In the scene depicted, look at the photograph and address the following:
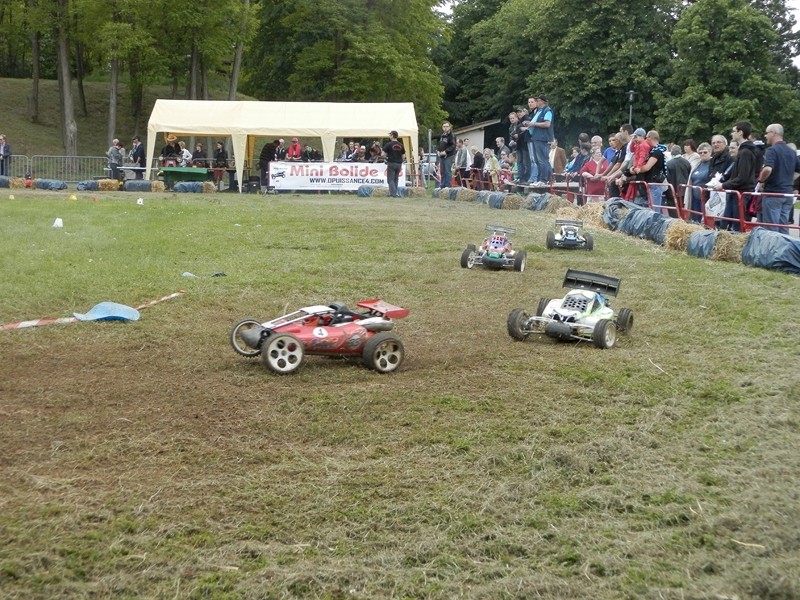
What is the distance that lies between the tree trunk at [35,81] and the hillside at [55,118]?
45 cm

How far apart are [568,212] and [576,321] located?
14.4 metres

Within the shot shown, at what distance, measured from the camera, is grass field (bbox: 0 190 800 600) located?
4004 mm

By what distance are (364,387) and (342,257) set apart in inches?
291

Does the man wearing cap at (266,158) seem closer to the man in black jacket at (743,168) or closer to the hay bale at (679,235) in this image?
the hay bale at (679,235)

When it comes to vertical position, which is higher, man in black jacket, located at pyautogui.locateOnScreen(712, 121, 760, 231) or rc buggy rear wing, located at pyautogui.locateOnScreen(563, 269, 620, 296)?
man in black jacket, located at pyautogui.locateOnScreen(712, 121, 760, 231)

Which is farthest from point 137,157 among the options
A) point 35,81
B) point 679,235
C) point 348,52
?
point 679,235

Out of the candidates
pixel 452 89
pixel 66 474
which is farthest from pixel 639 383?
pixel 452 89

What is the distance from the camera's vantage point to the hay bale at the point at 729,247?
1443 cm

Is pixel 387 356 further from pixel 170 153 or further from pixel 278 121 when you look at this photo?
pixel 170 153

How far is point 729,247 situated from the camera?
1452 cm

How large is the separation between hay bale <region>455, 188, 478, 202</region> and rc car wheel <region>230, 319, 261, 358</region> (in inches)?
862

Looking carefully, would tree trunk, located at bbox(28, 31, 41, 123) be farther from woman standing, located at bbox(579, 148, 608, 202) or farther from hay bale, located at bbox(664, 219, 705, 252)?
hay bale, located at bbox(664, 219, 705, 252)

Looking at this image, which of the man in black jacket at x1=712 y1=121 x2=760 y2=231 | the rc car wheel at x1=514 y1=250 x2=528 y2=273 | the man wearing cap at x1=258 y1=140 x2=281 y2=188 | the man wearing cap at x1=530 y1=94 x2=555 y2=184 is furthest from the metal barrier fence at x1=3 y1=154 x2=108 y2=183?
the rc car wheel at x1=514 y1=250 x2=528 y2=273

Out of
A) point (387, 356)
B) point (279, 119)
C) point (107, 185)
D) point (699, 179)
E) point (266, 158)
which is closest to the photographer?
point (387, 356)
